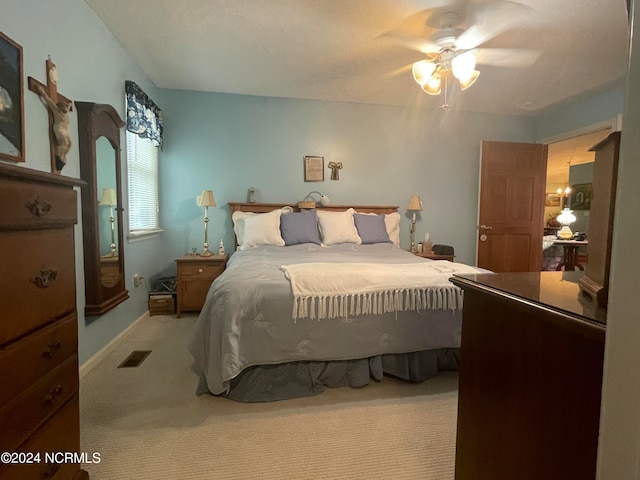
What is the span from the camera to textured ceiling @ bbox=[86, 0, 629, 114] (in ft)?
7.29

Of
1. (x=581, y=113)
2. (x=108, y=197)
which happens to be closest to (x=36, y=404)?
(x=108, y=197)

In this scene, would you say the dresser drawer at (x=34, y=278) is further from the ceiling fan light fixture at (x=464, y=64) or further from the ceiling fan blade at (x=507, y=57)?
the ceiling fan blade at (x=507, y=57)

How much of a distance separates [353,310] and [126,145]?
99.6 inches

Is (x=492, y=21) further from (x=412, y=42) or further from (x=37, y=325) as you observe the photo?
(x=37, y=325)

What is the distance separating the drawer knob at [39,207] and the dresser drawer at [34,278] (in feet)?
0.17

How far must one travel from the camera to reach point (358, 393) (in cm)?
199

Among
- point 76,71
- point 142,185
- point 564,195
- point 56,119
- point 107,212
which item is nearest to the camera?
point 56,119

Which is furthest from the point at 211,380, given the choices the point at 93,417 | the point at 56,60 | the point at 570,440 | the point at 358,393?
the point at 56,60

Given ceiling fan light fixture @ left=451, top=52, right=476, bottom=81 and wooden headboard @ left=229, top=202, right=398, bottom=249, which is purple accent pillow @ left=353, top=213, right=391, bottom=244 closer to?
wooden headboard @ left=229, top=202, right=398, bottom=249

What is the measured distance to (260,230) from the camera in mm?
3398

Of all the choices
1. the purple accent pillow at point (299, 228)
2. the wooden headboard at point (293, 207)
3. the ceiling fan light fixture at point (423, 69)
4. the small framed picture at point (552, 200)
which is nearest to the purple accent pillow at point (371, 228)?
the wooden headboard at point (293, 207)

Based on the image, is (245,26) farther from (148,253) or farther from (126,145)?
(148,253)

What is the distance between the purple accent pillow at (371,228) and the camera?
362 cm

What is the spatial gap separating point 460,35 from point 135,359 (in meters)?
3.42
